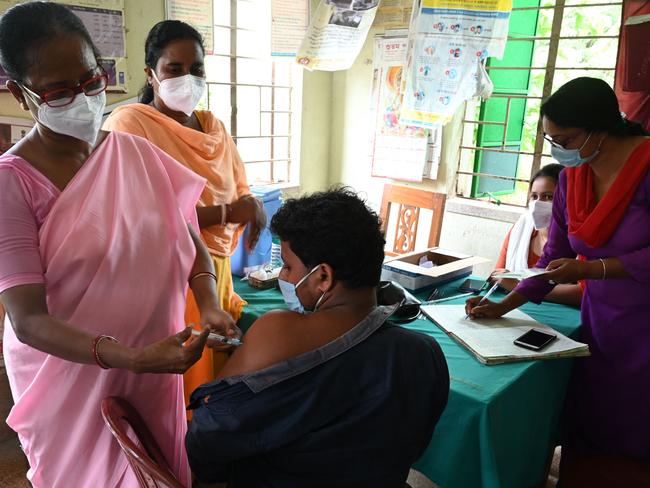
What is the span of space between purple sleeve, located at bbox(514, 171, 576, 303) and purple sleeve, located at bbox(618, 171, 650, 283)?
260 mm

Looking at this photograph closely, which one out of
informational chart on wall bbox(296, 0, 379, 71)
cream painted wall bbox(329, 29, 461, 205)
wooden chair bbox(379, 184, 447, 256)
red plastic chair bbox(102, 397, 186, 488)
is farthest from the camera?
cream painted wall bbox(329, 29, 461, 205)

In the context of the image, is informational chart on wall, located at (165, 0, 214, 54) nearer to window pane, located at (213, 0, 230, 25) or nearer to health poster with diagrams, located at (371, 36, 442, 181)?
window pane, located at (213, 0, 230, 25)

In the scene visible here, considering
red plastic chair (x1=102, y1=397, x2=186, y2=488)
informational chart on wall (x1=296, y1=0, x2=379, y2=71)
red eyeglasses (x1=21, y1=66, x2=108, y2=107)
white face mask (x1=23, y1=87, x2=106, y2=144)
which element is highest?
informational chart on wall (x1=296, y1=0, x2=379, y2=71)

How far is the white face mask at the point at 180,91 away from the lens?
5.45 ft

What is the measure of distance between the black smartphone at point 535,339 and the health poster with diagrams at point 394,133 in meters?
2.16

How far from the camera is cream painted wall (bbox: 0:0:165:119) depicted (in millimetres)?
2680

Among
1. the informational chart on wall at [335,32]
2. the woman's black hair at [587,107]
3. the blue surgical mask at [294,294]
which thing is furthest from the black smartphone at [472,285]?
the informational chart on wall at [335,32]

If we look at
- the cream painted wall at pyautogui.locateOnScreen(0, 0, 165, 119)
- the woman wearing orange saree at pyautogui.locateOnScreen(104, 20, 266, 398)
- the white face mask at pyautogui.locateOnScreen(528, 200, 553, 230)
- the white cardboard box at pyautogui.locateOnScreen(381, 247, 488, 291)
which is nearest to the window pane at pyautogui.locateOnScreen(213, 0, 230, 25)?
the cream painted wall at pyautogui.locateOnScreen(0, 0, 165, 119)

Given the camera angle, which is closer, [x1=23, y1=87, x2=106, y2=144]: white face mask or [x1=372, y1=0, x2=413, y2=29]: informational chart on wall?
[x1=23, y1=87, x2=106, y2=144]: white face mask

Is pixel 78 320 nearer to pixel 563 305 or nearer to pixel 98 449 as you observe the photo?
pixel 98 449

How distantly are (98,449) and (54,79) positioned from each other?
2.40ft

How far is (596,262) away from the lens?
1.45 metres

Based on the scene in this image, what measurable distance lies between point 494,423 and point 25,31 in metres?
1.23

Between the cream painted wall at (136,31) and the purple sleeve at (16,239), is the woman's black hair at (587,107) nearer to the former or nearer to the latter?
the purple sleeve at (16,239)
